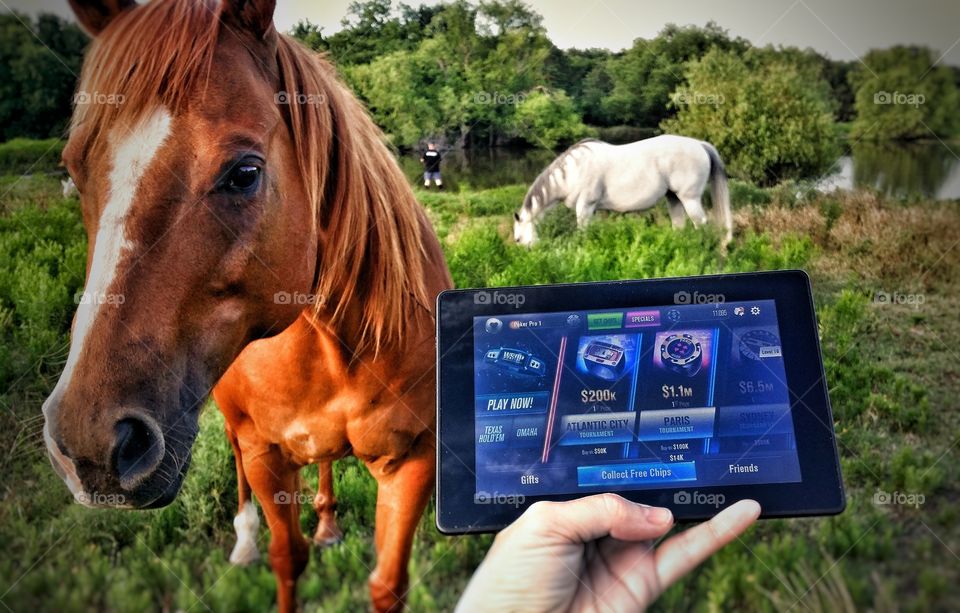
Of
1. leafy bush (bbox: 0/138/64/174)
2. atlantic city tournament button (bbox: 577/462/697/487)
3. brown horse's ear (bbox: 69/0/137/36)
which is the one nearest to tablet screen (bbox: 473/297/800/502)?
atlantic city tournament button (bbox: 577/462/697/487)

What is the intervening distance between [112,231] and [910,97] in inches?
62.7

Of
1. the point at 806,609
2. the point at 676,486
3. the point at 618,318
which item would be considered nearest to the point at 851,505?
the point at 806,609

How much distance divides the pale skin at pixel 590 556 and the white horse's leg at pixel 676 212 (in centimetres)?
73

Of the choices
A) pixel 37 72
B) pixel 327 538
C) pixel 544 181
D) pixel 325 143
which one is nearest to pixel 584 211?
pixel 544 181

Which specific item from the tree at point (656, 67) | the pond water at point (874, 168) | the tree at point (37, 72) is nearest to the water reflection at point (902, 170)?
the pond water at point (874, 168)

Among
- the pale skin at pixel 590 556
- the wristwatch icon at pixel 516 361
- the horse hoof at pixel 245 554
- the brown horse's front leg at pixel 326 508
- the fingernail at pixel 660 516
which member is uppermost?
the wristwatch icon at pixel 516 361

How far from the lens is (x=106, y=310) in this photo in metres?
0.80

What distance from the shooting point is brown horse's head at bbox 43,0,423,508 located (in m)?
0.81

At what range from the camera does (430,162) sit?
139 cm

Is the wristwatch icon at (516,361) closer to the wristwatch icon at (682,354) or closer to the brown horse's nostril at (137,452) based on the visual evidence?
the wristwatch icon at (682,354)

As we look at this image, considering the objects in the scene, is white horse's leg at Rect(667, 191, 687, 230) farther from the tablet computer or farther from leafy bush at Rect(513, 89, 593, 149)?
Result: the tablet computer

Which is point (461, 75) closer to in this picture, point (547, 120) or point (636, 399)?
point (547, 120)

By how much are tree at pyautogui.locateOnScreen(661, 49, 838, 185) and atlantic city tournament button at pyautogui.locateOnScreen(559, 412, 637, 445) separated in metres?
0.75

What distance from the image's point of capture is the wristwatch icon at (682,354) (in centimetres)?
100
